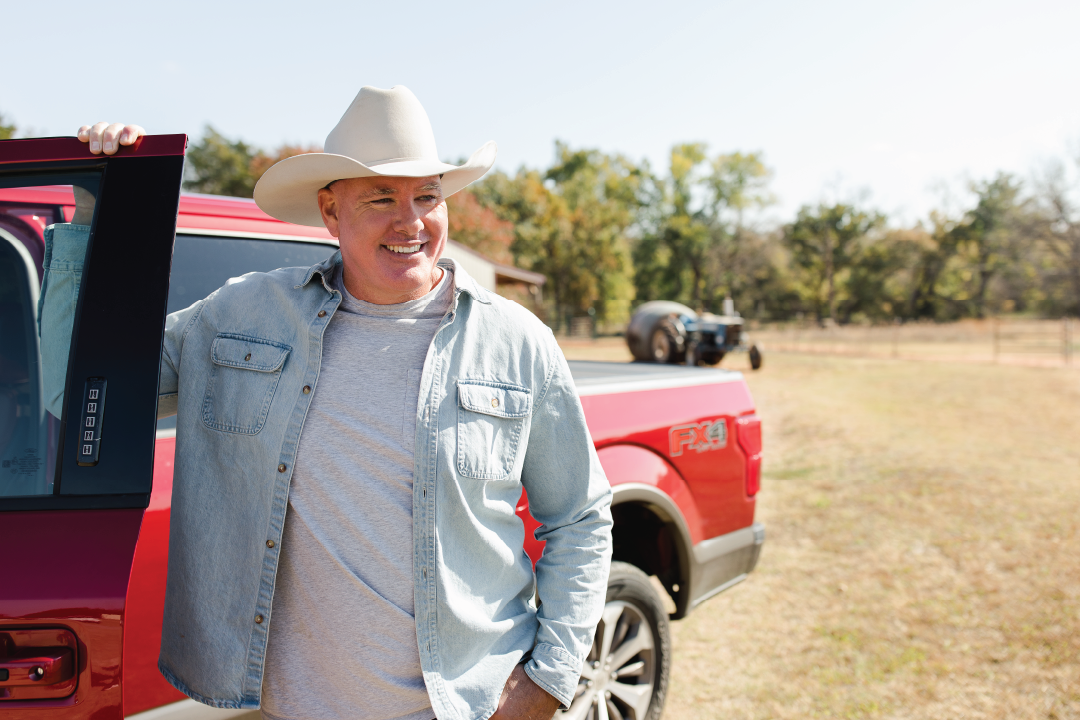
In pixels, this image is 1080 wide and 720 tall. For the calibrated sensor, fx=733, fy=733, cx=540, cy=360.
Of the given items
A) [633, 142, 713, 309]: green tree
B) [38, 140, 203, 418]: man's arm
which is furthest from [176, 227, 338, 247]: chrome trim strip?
[633, 142, 713, 309]: green tree

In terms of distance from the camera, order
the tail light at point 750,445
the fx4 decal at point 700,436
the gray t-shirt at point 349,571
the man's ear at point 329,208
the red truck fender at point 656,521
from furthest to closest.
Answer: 1. the tail light at point 750,445
2. the fx4 decal at point 700,436
3. the red truck fender at point 656,521
4. the man's ear at point 329,208
5. the gray t-shirt at point 349,571

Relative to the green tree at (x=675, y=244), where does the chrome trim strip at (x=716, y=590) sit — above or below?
below

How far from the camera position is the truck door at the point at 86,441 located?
4.03 feet

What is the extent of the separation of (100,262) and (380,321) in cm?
55

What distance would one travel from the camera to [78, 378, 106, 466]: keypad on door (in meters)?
1.34

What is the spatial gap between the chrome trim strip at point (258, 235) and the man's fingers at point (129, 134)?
0.90 metres

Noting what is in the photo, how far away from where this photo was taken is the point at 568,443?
1.69 m

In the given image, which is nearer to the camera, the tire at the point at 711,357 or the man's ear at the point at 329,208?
the man's ear at the point at 329,208

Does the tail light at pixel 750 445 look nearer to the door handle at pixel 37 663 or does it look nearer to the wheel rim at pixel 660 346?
the door handle at pixel 37 663

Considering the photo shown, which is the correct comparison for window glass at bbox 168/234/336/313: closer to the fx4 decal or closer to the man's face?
the man's face

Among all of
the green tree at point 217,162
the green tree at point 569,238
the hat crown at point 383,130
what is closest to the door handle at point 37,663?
the hat crown at point 383,130

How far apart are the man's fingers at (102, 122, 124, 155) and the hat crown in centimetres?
44

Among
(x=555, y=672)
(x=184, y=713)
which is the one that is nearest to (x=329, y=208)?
(x=555, y=672)

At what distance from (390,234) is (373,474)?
52 cm
